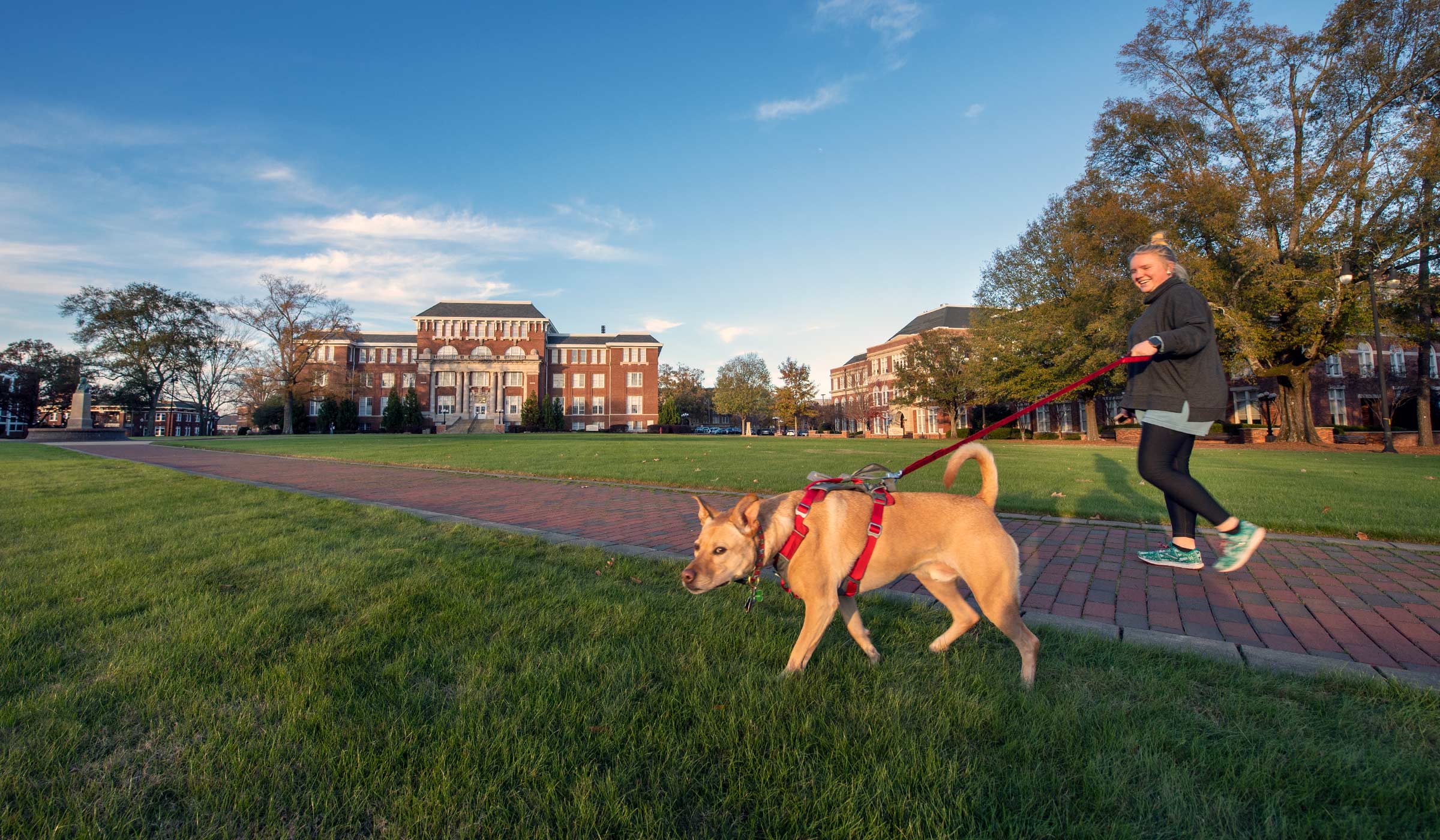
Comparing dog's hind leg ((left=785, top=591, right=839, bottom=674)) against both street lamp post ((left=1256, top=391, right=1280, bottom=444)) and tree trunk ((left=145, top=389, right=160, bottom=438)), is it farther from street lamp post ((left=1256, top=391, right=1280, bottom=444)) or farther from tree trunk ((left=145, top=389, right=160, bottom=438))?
tree trunk ((left=145, top=389, right=160, bottom=438))

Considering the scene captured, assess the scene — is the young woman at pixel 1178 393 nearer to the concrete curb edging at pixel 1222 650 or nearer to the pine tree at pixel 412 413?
the concrete curb edging at pixel 1222 650

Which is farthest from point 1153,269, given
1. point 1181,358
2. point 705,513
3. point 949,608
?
point 705,513

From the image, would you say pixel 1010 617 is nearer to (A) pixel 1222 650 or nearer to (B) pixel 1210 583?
(A) pixel 1222 650

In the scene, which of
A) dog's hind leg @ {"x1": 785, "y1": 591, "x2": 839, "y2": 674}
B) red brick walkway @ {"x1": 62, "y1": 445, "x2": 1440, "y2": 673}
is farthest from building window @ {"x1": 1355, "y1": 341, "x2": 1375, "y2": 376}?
dog's hind leg @ {"x1": 785, "y1": 591, "x2": 839, "y2": 674}

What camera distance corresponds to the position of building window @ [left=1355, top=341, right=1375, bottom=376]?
4425 cm

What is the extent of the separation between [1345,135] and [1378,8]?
426 cm

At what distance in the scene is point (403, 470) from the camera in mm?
14000

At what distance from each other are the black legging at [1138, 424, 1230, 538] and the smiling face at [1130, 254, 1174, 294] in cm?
107

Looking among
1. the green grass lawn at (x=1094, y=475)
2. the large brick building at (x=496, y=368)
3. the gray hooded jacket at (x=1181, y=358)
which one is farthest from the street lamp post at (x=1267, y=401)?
the large brick building at (x=496, y=368)

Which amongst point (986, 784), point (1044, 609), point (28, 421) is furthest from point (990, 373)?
point (28, 421)

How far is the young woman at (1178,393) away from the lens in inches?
156

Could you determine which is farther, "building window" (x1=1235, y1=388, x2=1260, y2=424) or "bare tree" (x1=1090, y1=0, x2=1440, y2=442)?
"building window" (x1=1235, y1=388, x2=1260, y2=424)

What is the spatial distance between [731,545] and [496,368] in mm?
75714

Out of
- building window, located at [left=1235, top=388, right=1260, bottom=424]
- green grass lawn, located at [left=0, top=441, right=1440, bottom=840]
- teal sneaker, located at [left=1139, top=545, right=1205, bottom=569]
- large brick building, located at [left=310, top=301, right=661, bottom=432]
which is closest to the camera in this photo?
green grass lawn, located at [left=0, top=441, right=1440, bottom=840]
